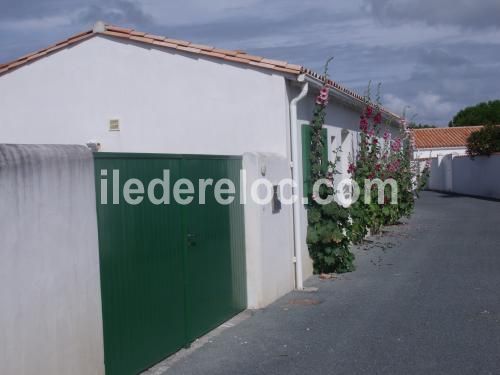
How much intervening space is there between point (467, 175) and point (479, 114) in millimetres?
41393

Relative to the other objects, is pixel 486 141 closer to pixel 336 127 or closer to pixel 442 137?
pixel 336 127

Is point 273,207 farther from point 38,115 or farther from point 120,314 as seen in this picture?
point 38,115

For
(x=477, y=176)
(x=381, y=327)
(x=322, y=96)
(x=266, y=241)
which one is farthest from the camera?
(x=477, y=176)

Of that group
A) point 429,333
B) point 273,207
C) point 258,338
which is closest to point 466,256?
point 273,207

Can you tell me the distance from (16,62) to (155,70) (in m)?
2.82

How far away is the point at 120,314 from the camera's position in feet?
19.4

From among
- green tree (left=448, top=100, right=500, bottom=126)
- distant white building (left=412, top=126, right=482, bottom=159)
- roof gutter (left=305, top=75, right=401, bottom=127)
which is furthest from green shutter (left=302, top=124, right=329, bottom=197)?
green tree (left=448, top=100, right=500, bottom=126)

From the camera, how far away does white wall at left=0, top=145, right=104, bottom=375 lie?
4414 millimetres

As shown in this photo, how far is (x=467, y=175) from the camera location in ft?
122

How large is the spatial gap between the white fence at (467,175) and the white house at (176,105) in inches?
868

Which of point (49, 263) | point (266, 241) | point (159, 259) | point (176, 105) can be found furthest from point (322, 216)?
point (49, 263)

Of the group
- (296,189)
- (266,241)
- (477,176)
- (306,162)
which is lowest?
(266,241)

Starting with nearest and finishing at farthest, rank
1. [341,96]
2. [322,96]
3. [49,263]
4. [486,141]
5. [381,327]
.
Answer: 1. [49,263]
2. [381,327]
3. [322,96]
4. [341,96]
5. [486,141]

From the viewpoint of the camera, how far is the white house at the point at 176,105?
1044 centimetres
